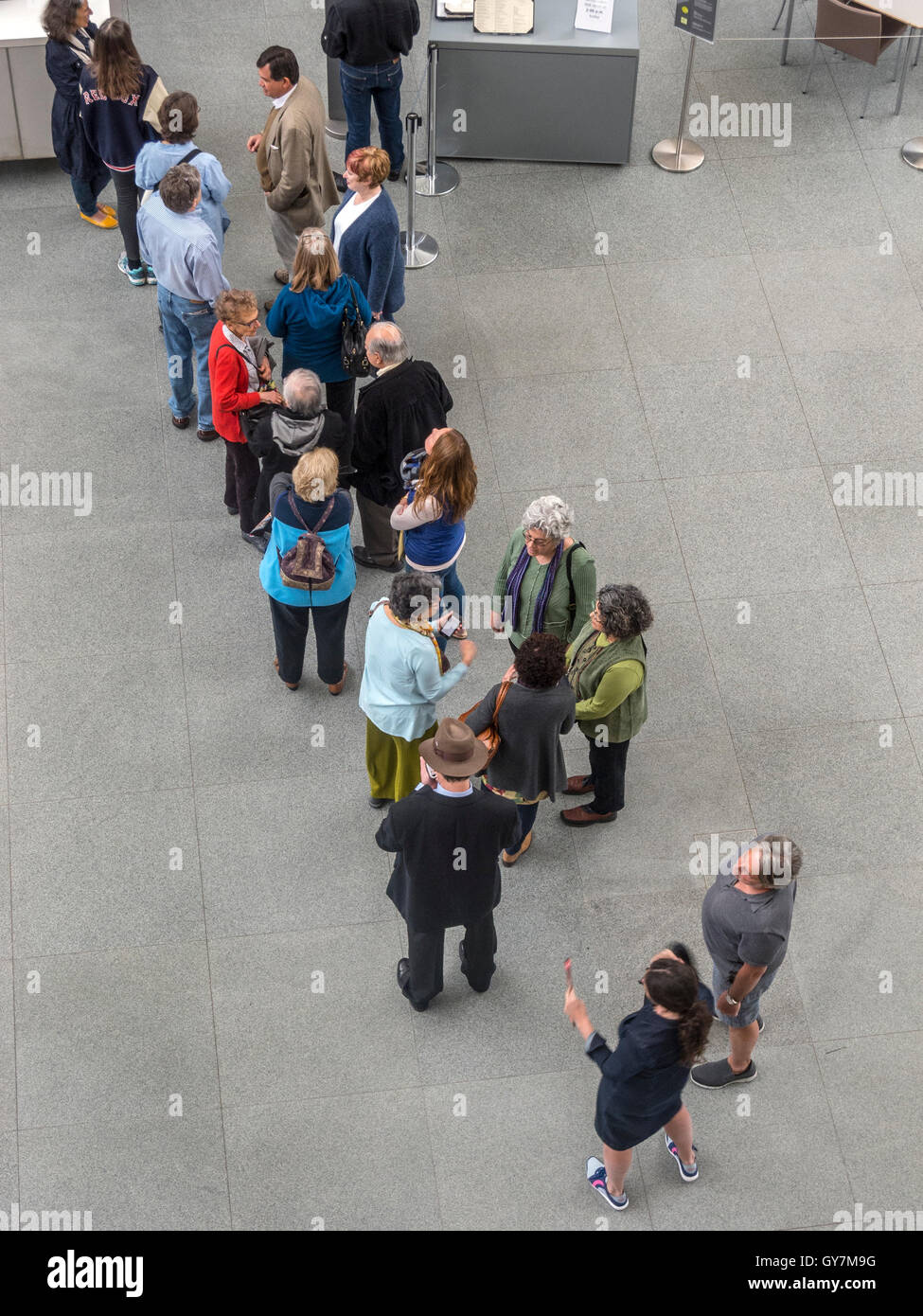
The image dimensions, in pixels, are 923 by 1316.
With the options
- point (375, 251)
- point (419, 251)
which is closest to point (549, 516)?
point (375, 251)

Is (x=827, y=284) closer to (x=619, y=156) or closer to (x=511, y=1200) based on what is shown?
(x=619, y=156)

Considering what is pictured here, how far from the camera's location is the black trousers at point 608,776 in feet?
19.3

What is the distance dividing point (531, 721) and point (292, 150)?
146 inches

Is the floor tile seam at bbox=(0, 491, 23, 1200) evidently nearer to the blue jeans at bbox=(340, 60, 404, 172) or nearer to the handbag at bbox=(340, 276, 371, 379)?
the handbag at bbox=(340, 276, 371, 379)

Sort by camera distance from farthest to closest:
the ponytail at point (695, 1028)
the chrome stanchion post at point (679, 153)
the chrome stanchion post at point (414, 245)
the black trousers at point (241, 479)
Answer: the chrome stanchion post at point (679, 153), the chrome stanchion post at point (414, 245), the black trousers at point (241, 479), the ponytail at point (695, 1028)

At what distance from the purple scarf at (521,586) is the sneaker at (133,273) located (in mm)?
3741

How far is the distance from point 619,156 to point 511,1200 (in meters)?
6.64

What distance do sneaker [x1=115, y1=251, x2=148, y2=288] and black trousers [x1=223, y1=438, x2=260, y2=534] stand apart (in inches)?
68.3

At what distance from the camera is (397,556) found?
23.4 feet

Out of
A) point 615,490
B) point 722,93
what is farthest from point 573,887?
point 722,93

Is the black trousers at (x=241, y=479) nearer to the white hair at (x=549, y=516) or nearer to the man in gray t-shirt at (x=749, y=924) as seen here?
the white hair at (x=549, y=516)

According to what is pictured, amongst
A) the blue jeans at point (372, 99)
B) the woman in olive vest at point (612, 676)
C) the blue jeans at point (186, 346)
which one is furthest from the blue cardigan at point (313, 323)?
the blue jeans at point (372, 99)

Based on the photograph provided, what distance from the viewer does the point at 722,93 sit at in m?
9.45

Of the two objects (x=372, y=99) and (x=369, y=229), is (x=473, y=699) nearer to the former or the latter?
(x=369, y=229)
